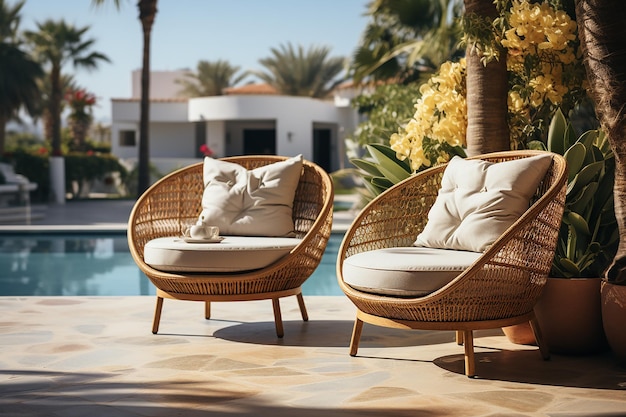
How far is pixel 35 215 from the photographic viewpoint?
1543 cm

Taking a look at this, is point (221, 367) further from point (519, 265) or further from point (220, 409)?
point (519, 265)

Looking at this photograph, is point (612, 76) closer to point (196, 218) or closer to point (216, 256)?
point (216, 256)

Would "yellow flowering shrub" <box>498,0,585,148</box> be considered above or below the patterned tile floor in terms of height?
above

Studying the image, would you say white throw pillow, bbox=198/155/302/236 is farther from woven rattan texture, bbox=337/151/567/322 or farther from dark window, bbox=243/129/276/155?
dark window, bbox=243/129/276/155

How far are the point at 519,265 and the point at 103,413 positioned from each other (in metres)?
1.85

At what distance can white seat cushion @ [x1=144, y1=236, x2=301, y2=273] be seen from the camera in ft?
15.0

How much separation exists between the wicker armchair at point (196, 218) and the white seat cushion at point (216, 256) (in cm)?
4

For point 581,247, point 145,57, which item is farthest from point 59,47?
point 581,247

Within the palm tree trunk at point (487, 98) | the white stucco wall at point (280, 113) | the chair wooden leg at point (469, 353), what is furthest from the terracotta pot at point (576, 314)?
the white stucco wall at point (280, 113)

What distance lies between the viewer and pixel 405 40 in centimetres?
1532

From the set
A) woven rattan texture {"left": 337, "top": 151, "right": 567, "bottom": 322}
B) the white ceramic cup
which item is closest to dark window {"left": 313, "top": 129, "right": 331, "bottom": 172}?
the white ceramic cup

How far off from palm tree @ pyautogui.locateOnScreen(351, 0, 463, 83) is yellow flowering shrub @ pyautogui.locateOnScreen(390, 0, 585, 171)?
355 inches

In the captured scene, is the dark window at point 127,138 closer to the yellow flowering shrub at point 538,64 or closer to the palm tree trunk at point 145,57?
the palm tree trunk at point 145,57

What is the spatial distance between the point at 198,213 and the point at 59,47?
911 inches
